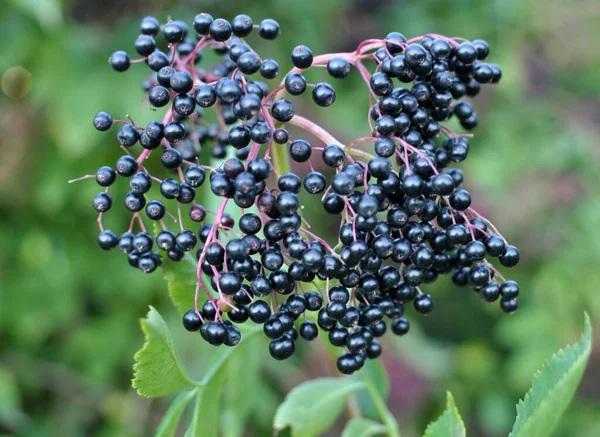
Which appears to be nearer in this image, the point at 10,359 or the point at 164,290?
the point at 164,290

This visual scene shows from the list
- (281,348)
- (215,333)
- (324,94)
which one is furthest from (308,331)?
(324,94)

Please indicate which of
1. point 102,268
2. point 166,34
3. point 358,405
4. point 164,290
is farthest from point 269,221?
point 102,268

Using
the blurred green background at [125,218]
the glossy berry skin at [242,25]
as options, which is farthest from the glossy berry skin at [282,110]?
the blurred green background at [125,218]

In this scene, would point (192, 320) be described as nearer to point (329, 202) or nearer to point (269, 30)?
point (329, 202)

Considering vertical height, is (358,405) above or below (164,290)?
above

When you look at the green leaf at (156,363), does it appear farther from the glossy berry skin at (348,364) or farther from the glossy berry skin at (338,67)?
the glossy berry skin at (338,67)

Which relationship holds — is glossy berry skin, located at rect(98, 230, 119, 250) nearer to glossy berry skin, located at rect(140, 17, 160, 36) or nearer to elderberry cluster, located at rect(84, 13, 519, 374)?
elderberry cluster, located at rect(84, 13, 519, 374)

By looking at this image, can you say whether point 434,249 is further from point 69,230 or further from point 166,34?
point 69,230
